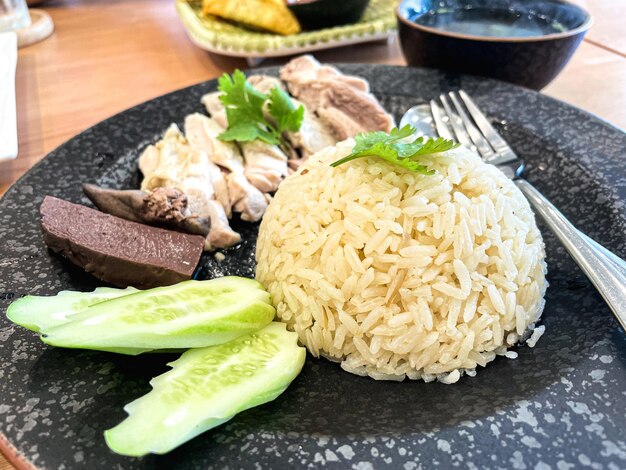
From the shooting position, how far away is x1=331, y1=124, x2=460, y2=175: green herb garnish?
1476mm

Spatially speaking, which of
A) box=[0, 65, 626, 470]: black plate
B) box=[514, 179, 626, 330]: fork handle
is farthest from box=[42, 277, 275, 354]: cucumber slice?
box=[514, 179, 626, 330]: fork handle

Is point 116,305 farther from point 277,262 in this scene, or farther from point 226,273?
point 226,273

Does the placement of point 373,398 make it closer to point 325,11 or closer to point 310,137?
point 310,137

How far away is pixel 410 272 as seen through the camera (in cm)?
141

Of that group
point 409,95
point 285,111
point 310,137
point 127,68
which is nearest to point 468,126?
point 409,95

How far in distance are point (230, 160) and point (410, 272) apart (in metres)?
1.07

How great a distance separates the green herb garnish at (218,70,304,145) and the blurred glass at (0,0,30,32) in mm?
2265

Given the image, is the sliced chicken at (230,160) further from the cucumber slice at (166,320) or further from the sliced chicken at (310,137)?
the cucumber slice at (166,320)

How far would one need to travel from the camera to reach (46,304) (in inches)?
51.4

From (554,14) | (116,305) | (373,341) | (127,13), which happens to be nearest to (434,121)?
(554,14)

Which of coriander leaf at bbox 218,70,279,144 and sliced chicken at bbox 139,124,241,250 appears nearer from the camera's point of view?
sliced chicken at bbox 139,124,241,250

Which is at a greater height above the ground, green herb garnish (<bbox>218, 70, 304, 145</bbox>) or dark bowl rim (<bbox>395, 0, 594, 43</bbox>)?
dark bowl rim (<bbox>395, 0, 594, 43</bbox>)

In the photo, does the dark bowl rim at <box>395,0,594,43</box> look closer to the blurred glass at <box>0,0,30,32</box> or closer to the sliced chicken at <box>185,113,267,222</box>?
the sliced chicken at <box>185,113,267,222</box>

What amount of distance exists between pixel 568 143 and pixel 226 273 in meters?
1.34
